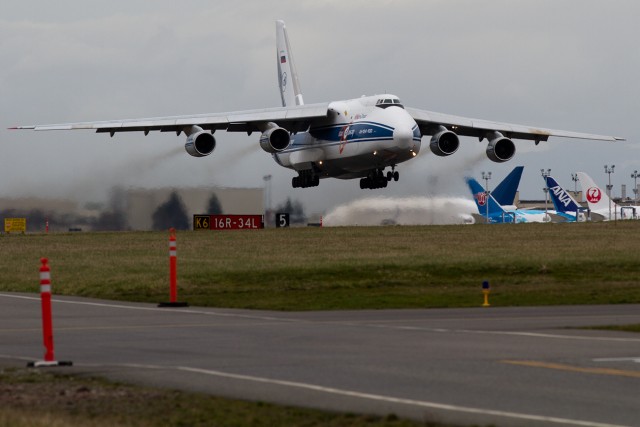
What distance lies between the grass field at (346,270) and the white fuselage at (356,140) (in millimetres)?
11900

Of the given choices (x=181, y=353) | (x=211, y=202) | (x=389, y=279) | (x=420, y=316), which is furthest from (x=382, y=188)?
(x=181, y=353)

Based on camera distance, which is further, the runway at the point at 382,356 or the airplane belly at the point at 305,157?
the airplane belly at the point at 305,157

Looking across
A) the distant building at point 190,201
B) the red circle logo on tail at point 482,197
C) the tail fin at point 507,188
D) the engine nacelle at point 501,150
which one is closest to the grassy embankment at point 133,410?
the distant building at point 190,201

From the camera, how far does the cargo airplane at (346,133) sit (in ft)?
192

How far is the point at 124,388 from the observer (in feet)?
38.3

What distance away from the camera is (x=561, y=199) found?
115 meters

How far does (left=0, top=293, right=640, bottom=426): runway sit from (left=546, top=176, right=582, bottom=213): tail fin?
93932mm

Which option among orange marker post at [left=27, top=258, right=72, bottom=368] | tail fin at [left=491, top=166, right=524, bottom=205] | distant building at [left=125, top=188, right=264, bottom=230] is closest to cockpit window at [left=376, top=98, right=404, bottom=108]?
distant building at [left=125, top=188, right=264, bottom=230]

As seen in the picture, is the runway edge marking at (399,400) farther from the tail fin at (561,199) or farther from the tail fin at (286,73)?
the tail fin at (561,199)

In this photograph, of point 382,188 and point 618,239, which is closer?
point 618,239

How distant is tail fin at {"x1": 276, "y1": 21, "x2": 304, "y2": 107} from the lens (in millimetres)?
74938

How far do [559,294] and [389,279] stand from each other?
4.76 m

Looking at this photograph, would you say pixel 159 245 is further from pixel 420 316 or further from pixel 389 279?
pixel 420 316

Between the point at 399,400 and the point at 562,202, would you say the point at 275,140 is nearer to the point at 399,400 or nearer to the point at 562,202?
the point at 399,400
